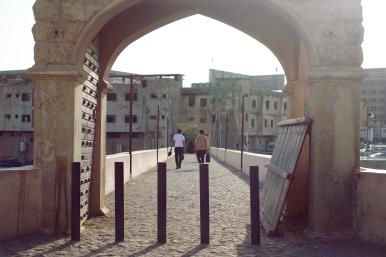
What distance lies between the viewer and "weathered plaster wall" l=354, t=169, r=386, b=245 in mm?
6379

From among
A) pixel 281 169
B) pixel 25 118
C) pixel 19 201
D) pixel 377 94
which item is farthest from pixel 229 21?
pixel 377 94

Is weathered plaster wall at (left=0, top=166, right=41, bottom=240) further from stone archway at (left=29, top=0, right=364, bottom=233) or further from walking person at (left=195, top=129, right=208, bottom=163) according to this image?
walking person at (left=195, top=129, right=208, bottom=163)

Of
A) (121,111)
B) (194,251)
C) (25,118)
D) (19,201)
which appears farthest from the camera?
(25,118)

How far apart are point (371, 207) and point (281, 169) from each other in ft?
5.64

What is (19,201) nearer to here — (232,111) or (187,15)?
(187,15)

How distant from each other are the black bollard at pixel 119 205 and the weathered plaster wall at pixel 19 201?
1.16 m

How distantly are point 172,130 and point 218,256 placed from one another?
6051 centimetres

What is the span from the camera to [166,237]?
6.85 m

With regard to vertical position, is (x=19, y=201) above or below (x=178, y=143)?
below

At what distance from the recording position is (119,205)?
22.2 ft

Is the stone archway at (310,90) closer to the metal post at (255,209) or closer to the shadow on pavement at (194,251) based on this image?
the metal post at (255,209)

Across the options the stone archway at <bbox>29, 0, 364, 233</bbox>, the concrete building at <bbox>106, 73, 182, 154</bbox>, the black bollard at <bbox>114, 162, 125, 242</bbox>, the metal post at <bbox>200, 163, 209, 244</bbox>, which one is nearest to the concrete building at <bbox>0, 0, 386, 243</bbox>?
the stone archway at <bbox>29, 0, 364, 233</bbox>

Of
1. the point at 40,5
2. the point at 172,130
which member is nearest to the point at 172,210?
the point at 40,5

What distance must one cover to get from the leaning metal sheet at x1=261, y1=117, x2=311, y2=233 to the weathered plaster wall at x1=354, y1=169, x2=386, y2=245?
3.14 feet
